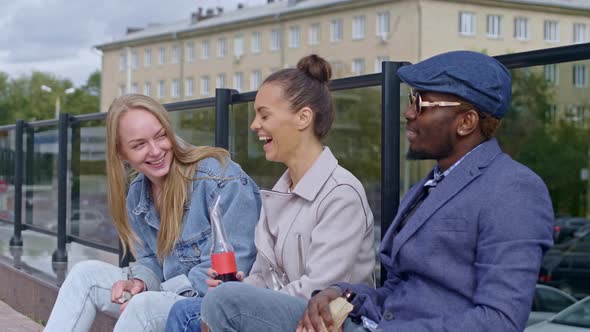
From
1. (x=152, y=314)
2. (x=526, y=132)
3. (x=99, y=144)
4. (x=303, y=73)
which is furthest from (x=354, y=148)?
(x=526, y=132)

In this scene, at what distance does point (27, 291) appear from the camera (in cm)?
683

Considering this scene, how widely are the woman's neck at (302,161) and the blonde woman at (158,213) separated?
0.43 m

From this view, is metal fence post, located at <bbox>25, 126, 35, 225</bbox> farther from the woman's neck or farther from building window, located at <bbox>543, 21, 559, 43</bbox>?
building window, located at <bbox>543, 21, 559, 43</bbox>

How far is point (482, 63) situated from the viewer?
270 cm

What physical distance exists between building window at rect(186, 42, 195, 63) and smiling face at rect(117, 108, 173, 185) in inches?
3616

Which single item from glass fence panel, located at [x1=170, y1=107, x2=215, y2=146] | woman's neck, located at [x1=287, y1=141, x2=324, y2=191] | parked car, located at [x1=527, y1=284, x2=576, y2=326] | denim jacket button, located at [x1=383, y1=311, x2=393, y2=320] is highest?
glass fence panel, located at [x1=170, y1=107, x2=215, y2=146]

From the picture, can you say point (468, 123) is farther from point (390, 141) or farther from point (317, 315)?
point (390, 141)

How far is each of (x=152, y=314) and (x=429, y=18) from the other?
226 ft

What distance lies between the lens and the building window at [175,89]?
97.9 metres

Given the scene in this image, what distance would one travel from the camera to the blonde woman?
3816 mm

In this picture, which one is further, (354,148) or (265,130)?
(354,148)

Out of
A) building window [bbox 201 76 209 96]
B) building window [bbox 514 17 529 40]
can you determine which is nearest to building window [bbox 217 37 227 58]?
building window [bbox 201 76 209 96]

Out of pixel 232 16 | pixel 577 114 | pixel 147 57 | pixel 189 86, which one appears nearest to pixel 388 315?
pixel 577 114

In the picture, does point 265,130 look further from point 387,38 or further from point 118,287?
point 387,38
